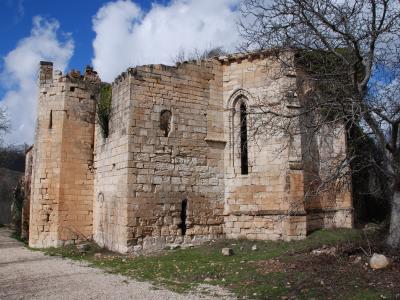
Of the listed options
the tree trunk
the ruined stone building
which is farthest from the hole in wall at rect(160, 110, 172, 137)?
the tree trunk

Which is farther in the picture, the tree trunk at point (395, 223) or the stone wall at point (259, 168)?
the stone wall at point (259, 168)

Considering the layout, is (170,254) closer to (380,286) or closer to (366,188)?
(380,286)

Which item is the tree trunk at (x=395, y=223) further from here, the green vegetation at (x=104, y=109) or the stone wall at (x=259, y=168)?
the green vegetation at (x=104, y=109)

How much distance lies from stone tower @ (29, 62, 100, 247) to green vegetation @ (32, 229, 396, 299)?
1406 mm

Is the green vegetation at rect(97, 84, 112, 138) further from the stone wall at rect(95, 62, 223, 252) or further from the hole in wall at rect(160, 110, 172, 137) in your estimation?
the hole in wall at rect(160, 110, 172, 137)

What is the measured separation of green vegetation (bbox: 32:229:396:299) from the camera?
7.44m

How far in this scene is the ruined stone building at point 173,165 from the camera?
41.1 ft

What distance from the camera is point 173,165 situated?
13.2 meters

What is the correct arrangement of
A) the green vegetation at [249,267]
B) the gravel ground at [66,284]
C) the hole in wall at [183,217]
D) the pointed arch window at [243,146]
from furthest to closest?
the pointed arch window at [243,146] < the hole in wall at [183,217] < the gravel ground at [66,284] < the green vegetation at [249,267]

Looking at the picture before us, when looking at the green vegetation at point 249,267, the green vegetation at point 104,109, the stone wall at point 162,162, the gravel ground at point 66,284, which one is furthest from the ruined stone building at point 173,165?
the gravel ground at point 66,284

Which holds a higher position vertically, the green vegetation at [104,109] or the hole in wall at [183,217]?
the green vegetation at [104,109]

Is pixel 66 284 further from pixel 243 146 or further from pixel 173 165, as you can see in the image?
pixel 243 146

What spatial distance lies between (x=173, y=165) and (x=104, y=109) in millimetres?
3795

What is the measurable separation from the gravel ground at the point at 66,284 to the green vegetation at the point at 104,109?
489 cm
